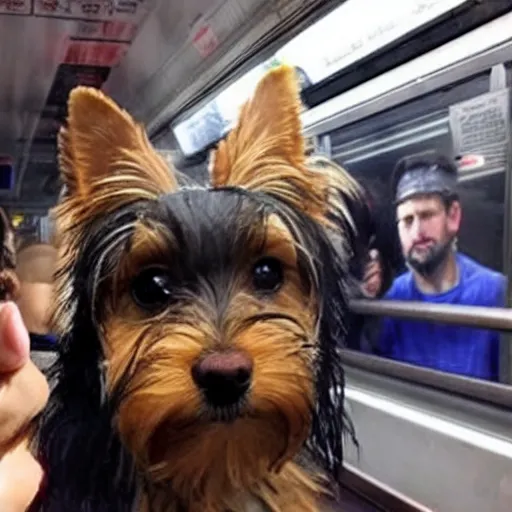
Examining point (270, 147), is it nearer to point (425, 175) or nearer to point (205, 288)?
point (205, 288)

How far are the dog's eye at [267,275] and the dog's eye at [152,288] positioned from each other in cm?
7

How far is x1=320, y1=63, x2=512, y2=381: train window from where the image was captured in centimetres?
115

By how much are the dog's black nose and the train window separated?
44 centimetres

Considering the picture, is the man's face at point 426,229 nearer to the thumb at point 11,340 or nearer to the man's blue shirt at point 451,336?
the man's blue shirt at point 451,336

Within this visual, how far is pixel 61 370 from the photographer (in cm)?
75

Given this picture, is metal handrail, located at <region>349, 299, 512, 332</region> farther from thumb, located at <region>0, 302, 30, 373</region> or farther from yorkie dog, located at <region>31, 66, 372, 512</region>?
thumb, located at <region>0, 302, 30, 373</region>

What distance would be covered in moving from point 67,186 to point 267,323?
20cm

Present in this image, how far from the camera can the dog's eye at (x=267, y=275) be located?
0.73m

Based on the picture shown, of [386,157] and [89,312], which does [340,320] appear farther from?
[386,157]

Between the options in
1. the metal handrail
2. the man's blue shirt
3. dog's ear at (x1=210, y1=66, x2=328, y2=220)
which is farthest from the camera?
the man's blue shirt

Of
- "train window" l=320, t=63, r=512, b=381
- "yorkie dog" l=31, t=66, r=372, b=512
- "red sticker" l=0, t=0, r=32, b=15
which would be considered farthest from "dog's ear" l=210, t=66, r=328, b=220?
"red sticker" l=0, t=0, r=32, b=15

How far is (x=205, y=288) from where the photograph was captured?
2.32 feet

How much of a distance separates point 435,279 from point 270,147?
1.56ft

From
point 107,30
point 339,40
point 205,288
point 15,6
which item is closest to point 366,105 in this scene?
point 339,40
